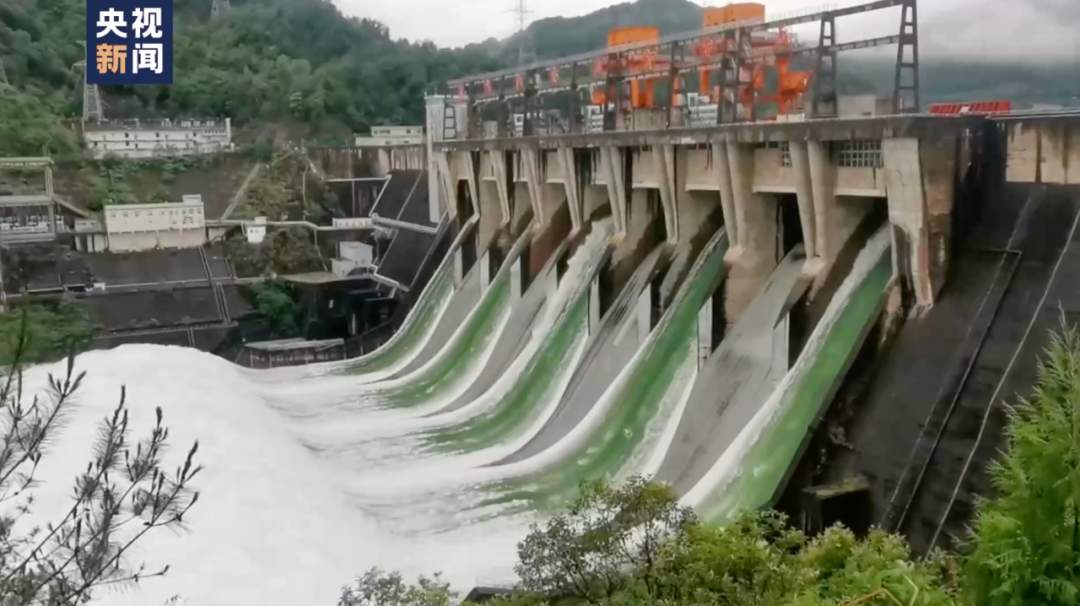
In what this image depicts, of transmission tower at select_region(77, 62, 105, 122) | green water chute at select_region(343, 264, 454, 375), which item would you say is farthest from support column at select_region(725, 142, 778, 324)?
transmission tower at select_region(77, 62, 105, 122)

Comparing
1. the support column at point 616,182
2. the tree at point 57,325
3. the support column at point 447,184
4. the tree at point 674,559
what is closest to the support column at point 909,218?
the tree at point 674,559

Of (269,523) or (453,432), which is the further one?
(453,432)

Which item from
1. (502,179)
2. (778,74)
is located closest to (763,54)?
(778,74)

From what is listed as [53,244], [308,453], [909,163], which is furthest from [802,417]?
[53,244]

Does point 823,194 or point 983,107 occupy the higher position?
point 983,107

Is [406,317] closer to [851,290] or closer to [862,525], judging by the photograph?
[851,290]

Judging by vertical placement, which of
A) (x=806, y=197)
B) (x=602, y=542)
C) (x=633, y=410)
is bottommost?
(x=633, y=410)

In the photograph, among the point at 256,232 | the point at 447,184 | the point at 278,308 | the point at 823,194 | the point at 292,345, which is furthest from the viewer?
the point at 256,232

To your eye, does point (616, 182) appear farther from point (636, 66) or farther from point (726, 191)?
→ point (636, 66)

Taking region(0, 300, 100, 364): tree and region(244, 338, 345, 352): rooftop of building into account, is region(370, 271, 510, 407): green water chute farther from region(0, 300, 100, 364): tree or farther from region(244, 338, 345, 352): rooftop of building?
region(0, 300, 100, 364): tree
